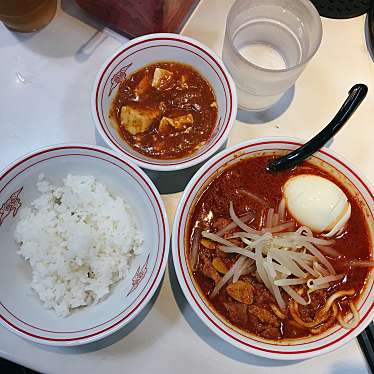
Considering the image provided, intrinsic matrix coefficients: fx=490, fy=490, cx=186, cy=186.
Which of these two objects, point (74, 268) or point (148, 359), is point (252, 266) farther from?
point (74, 268)

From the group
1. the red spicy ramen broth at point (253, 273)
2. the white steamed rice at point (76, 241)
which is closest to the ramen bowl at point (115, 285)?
the white steamed rice at point (76, 241)

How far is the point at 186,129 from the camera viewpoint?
5.42 ft

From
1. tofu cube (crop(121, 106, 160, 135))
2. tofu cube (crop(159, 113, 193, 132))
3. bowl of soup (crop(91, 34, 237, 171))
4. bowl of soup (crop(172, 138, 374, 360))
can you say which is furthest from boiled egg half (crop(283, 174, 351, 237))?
tofu cube (crop(121, 106, 160, 135))

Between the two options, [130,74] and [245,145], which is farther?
[130,74]

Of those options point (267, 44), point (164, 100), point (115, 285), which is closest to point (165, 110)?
point (164, 100)

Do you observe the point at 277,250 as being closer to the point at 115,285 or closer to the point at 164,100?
the point at 115,285

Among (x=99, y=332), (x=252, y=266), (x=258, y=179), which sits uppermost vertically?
(x=258, y=179)

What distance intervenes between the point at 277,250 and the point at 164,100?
0.64 metres

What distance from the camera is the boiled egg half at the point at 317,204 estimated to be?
1540 millimetres

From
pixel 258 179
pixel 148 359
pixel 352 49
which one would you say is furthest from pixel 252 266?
pixel 352 49

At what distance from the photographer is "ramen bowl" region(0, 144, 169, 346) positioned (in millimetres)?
1387

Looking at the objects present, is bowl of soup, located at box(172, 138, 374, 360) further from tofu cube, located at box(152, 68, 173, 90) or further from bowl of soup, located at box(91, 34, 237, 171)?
tofu cube, located at box(152, 68, 173, 90)

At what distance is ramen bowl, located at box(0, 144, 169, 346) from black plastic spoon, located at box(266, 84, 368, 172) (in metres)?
0.42

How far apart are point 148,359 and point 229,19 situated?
1161mm
